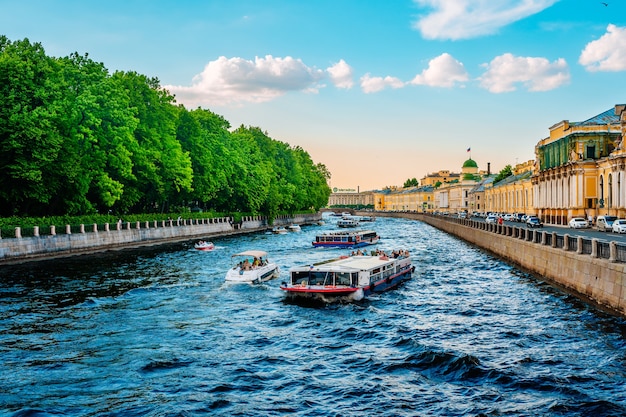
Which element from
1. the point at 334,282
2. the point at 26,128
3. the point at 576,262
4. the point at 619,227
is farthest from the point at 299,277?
the point at 619,227

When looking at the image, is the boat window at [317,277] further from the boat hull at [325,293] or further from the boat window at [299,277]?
the boat hull at [325,293]

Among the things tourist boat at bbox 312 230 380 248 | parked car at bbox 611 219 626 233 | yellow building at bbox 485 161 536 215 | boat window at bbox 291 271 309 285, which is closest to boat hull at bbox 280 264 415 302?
boat window at bbox 291 271 309 285

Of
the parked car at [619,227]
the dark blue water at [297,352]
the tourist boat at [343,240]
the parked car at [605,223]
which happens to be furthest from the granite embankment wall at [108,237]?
the parked car at [605,223]

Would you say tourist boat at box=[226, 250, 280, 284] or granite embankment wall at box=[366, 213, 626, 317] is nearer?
→ granite embankment wall at box=[366, 213, 626, 317]

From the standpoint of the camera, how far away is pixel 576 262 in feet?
108

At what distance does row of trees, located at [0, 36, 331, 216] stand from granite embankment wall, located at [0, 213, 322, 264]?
2893 mm

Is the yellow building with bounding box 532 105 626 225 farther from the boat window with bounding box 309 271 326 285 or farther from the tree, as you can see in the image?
the tree

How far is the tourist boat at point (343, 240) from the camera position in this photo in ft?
252

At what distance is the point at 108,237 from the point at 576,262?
45186mm

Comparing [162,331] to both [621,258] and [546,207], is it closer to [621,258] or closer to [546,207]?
[621,258]

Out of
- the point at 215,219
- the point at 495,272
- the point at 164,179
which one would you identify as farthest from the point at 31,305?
the point at 215,219

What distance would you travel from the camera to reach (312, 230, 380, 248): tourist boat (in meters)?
76.9

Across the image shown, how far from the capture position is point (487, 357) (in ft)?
72.9

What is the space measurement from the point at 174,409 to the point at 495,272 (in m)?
35.4
